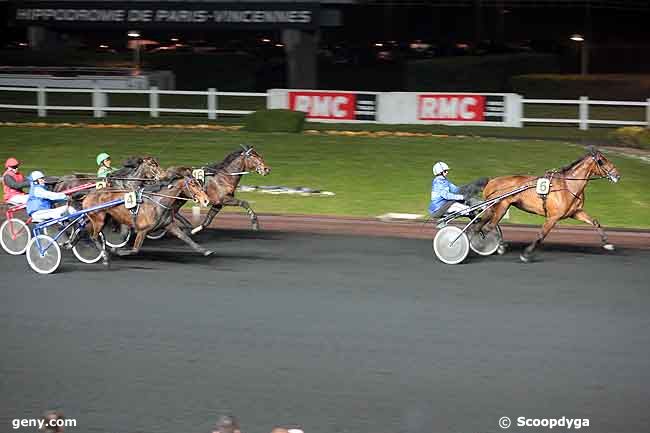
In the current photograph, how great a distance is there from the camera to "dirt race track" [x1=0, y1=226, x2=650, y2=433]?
838 cm

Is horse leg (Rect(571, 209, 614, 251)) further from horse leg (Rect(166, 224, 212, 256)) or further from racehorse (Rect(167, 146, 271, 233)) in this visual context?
horse leg (Rect(166, 224, 212, 256))

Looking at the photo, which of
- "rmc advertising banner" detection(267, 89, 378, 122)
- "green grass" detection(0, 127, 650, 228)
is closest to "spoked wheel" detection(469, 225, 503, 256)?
"green grass" detection(0, 127, 650, 228)

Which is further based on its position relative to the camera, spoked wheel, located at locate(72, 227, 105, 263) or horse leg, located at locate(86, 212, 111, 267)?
spoked wheel, located at locate(72, 227, 105, 263)

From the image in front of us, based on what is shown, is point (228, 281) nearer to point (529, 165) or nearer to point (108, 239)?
point (108, 239)

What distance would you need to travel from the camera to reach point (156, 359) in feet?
31.5

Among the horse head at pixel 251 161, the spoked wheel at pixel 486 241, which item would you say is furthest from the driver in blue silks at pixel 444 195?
the horse head at pixel 251 161

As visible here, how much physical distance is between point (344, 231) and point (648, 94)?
74.3ft

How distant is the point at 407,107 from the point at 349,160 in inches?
288

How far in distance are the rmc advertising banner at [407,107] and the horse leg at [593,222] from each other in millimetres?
12971

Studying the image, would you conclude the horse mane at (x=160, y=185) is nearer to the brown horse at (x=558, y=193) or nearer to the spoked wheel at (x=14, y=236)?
the spoked wheel at (x=14, y=236)

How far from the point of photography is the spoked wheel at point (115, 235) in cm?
1461

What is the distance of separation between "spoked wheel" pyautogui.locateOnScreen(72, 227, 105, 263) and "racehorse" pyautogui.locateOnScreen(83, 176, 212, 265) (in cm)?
12

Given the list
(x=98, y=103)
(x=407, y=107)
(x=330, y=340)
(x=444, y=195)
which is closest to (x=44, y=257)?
(x=330, y=340)

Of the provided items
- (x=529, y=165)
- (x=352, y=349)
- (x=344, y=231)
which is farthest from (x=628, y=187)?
(x=352, y=349)
